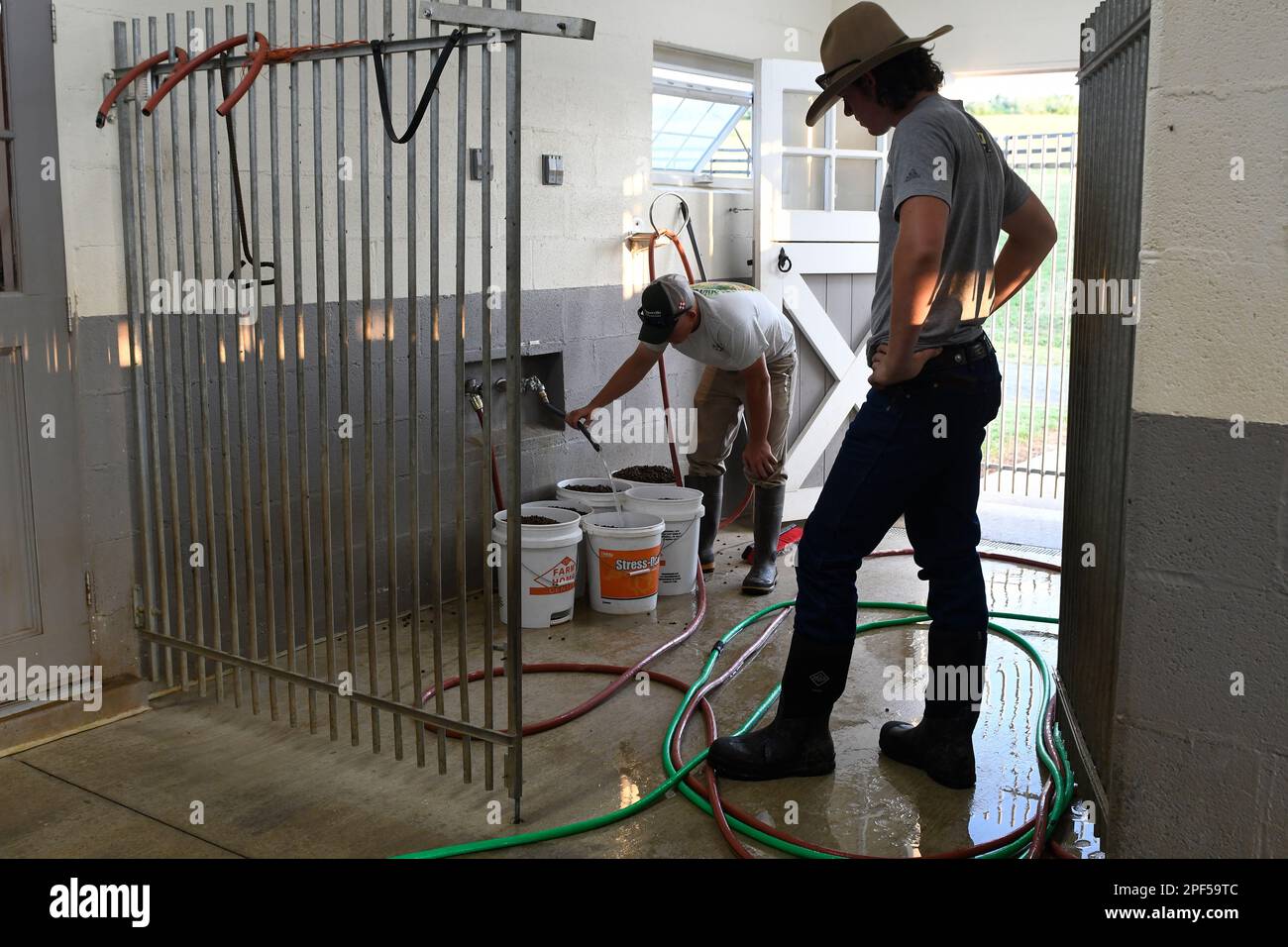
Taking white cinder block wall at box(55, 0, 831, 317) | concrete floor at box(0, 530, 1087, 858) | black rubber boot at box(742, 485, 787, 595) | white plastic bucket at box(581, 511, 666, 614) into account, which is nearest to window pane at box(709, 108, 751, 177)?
white cinder block wall at box(55, 0, 831, 317)

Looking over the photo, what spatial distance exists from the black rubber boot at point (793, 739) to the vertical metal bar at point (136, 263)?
5.67 feet

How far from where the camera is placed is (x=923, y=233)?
253 cm

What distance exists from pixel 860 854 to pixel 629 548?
6.11 ft

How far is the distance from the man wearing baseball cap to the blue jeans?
146cm

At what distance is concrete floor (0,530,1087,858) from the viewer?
2.70 metres

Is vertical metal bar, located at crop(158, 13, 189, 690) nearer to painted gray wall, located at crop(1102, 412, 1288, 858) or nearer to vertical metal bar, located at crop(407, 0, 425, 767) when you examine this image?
Answer: vertical metal bar, located at crop(407, 0, 425, 767)

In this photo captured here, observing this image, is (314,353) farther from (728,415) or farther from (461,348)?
(728,415)

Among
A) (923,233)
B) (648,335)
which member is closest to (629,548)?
(648,335)

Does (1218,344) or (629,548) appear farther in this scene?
(629,548)

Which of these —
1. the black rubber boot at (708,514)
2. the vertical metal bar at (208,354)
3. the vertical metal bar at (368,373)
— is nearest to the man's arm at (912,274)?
the vertical metal bar at (368,373)

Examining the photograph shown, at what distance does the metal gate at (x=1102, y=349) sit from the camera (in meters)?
2.46

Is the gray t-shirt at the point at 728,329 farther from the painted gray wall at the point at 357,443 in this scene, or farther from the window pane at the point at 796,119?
the window pane at the point at 796,119

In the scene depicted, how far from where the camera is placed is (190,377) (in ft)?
11.6
